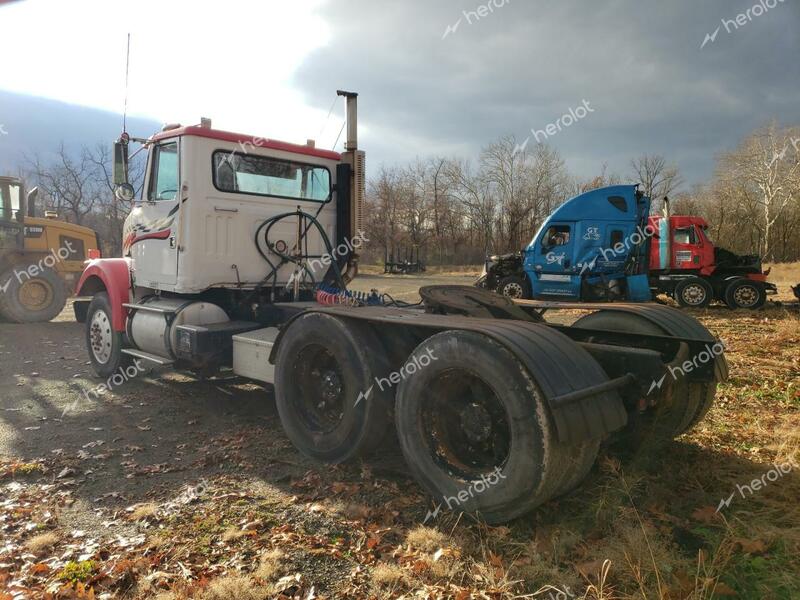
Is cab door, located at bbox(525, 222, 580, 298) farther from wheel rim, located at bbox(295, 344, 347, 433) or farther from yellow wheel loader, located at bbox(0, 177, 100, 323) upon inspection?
wheel rim, located at bbox(295, 344, 347, 433)

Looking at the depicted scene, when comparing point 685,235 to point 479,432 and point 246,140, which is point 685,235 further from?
point 479,432

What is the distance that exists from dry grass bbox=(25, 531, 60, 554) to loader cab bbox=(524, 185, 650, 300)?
14.4 m

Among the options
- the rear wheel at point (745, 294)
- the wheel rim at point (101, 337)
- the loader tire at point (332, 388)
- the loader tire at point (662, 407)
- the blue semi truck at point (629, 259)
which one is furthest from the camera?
the blue semi truck at point (629, 259)

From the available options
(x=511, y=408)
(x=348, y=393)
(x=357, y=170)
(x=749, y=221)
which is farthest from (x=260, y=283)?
(x=749, y=221)

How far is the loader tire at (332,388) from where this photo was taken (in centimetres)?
413

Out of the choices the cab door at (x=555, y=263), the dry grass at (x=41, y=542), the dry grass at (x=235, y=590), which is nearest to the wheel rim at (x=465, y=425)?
the dry grass at (x=235, y=590)

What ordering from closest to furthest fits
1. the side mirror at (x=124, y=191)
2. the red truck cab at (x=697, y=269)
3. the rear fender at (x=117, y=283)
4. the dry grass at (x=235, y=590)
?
the dry grass at (x=235, y=590) < the side mirror at (x=124, y=191) < the rear fender at (x=117, y=283) < the red truck cab at (x=697, y=269)

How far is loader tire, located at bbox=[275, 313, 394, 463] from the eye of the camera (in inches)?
163

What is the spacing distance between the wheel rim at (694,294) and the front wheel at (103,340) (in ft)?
46.8

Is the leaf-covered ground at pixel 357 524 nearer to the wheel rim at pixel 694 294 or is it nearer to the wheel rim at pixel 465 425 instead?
the wheel rim at pixel 465 425

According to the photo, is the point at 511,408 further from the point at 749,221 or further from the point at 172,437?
the point at 749,221

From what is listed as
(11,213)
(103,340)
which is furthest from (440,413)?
(11,213)

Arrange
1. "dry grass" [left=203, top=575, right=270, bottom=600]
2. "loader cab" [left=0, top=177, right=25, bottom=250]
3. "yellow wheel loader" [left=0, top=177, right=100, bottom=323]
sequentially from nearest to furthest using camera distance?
1. "dry grass" [left=203, top=575, right=270, bottom=600]
2. "yellow wheel loader" [left=0, top=177, right=100, bottom=323]
3. "loader cab" [left=0, top=177, right=25, bottom=250]

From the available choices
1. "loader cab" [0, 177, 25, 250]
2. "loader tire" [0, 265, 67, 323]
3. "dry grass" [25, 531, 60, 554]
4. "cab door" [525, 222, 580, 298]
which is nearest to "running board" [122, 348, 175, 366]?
"dry grass" [25, 531, 60, 554]
